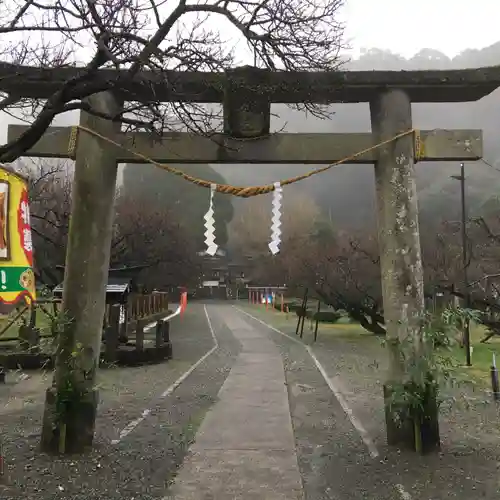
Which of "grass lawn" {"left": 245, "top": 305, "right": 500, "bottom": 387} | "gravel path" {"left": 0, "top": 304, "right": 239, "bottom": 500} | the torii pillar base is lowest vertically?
"grass lawn" {"left": 245, "top": 305, "right": 500, "bottom": 387}

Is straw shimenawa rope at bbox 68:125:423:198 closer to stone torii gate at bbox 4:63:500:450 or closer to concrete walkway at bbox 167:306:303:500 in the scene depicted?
stone torii gate at bbox 4:63:500:450

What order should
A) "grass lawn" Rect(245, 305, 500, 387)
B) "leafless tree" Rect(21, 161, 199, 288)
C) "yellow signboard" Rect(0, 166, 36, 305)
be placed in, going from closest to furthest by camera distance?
"yellow signboard" Rect(0, 166, 36, 305)
"grass lawn" Rect(245, 305, 500, 387)
"leafless tree" Rect(21, 161, 199, 288)

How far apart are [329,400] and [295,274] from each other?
21.5m

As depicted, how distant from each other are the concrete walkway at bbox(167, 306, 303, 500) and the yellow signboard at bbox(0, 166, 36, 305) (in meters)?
2.19

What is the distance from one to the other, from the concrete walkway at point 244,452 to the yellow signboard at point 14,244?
2.19 metres

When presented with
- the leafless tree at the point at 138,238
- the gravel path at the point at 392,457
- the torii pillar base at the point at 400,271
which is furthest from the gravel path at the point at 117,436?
the leafless tree at the point at 138,238

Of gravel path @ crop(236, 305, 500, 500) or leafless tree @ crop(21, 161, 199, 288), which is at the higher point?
leafless tree @ crop(21, 161, 199, 288)

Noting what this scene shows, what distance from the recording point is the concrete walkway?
4.40 metres

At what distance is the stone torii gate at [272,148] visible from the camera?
5426mm

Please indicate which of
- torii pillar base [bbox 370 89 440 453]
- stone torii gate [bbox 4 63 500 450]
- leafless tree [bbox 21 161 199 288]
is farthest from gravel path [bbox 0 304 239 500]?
leafless tree [bbox 21 161 199 288]

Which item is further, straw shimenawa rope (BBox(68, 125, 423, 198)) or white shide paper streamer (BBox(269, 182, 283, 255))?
white shide paper streamer (BBox(269, 182, 283, 255))

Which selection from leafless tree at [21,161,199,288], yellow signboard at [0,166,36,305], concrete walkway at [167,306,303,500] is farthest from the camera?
leafless tree at [21,161,199,288]

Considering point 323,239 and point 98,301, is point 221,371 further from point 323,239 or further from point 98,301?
point 323,239

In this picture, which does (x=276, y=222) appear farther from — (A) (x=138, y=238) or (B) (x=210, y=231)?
(A) (x=138, y=238)
